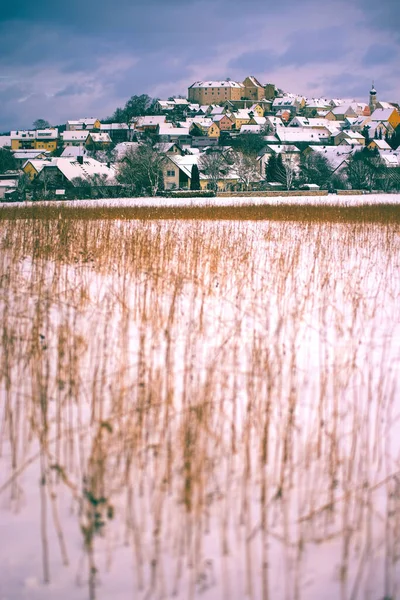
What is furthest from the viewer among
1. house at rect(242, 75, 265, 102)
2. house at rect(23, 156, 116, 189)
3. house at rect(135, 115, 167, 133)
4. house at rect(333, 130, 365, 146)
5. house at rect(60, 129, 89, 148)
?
house at rect(242, 75, 265, 102)

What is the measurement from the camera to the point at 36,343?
3.99m

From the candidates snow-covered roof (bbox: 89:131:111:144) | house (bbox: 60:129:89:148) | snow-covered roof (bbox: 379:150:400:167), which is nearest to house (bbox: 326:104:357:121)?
snow-covered roof (bbox: 89:131:111:144)

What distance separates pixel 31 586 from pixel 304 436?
160 centimetres

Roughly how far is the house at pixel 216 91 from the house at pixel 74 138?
56831mm

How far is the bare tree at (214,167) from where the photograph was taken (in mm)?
66750

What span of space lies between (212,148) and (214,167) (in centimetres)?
2352

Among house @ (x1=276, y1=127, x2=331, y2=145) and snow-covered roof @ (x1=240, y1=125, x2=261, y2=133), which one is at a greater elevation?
snow-covered roof @ (x1=240, y1=125, x2=261, y2=133)

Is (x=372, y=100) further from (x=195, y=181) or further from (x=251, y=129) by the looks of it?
(x=195, y=181)

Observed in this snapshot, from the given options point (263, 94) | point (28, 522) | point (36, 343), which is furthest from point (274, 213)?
point (263, 94)

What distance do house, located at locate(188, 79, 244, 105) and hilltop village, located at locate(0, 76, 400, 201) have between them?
30 cm

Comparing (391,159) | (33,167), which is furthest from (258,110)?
(33,167)

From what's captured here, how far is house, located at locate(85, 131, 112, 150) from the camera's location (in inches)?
4447

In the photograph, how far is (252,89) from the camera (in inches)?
7013

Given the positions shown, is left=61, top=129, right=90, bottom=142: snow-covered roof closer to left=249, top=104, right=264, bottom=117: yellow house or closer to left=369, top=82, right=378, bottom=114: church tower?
left=249, top=104, right=264, bottom=117: yellow house
